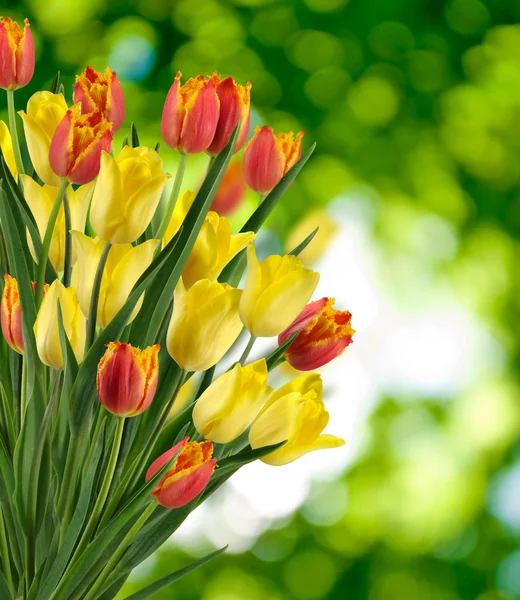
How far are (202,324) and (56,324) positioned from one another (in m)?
0.06

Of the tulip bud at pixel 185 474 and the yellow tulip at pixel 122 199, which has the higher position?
the yellow tulip at pixel 122 199

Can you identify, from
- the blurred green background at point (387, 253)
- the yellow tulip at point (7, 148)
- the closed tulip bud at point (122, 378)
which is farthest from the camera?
the blurred green background at point (387, 253)

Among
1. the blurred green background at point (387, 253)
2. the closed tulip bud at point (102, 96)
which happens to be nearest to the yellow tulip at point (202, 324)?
the closed tulip bud at point (102, 96)

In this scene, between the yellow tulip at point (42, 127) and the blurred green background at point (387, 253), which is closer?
the yellow tulip at point (42, 127)

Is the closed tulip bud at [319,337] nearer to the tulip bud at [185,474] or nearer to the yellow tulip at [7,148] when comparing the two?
the tulip bud at [185,474]

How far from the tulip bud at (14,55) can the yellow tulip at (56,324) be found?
12 cm

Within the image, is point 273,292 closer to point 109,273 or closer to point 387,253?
point 109,273

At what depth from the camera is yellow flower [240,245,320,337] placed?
365mm

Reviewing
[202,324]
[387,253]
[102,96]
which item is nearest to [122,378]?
[202,324]

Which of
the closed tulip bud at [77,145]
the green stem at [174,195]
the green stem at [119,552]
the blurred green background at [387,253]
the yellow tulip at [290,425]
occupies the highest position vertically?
the closed tulip bud at [77,145]

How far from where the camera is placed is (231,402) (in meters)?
0.36

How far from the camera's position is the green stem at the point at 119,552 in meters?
0.37

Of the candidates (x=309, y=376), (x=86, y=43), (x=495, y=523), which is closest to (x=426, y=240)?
(x=495, y=523)

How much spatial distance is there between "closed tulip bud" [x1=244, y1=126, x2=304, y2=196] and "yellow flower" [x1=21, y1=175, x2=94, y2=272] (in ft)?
0.28
